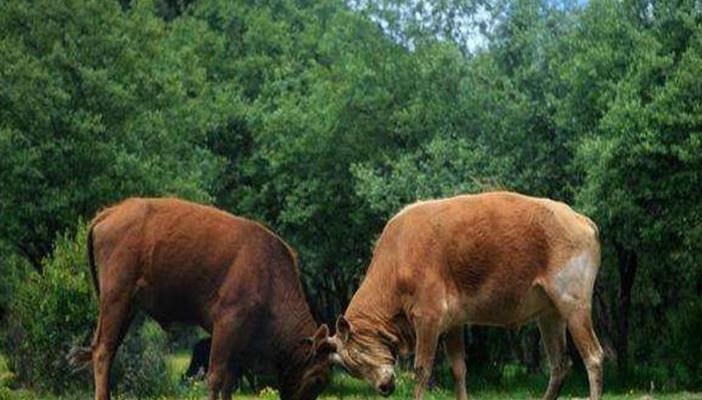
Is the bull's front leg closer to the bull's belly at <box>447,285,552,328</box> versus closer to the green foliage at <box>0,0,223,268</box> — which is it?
the bull's belly at <box>447,285,552,328</box>

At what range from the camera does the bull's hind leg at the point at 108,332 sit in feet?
57.6

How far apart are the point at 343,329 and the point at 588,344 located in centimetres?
323

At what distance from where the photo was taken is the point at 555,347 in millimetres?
18359

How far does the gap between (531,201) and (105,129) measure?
57.6ft

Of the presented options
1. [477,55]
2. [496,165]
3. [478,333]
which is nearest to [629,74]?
[496,165]

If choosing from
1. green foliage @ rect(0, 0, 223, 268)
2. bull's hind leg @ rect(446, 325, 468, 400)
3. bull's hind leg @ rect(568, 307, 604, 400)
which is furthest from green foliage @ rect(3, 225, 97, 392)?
bull's hind leg @ rect(568, 307, 604, 400)

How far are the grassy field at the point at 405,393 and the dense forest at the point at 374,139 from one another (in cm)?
170

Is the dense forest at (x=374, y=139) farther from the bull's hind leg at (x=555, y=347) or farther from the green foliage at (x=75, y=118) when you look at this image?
the bull's hind leg at (x=555, y=347)

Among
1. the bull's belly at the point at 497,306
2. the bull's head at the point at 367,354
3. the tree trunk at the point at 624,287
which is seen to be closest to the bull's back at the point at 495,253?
the bull's belly at the point at 497,306

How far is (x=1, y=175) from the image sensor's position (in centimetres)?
3244

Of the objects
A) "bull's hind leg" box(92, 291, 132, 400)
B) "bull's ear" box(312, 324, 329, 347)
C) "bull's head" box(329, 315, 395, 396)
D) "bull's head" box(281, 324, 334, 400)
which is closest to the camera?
"bull's hind leg" box(92, 291, 132, 400)

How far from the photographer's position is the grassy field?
24.1 meters

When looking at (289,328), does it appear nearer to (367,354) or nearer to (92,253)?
(367,354)

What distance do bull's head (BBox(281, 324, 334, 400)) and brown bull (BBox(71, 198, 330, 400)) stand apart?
0.04 ft
